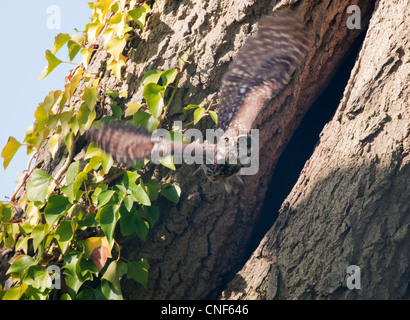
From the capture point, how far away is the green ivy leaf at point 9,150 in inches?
90.4

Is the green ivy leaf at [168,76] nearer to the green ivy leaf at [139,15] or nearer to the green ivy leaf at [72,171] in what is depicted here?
the green ivy leaf at [139,15]

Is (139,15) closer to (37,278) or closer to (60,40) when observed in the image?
(60,40)

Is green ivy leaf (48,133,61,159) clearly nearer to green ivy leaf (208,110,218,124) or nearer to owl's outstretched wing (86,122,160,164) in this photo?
owl's outstretched wing (86,122,160,164)

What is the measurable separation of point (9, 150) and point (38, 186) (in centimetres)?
31

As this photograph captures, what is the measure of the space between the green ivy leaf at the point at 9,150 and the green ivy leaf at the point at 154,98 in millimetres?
837

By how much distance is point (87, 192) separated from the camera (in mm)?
2105

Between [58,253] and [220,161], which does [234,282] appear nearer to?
[220,161]

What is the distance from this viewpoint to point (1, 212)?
2336 millimetres

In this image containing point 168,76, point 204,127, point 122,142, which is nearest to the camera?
point 122,142

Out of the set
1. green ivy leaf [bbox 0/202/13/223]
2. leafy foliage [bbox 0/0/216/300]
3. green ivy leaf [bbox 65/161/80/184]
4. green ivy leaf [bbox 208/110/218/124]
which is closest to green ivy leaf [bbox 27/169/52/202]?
leafy foliage [bbox 0/0/216/300]

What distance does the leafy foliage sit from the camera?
80.2 inches

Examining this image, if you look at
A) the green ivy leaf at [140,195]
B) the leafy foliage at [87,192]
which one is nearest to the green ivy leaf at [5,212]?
the leafy foliage at [87,192]

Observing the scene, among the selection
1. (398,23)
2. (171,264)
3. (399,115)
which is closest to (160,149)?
(171,264)

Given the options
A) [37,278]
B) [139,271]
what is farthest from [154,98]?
[37,278]
